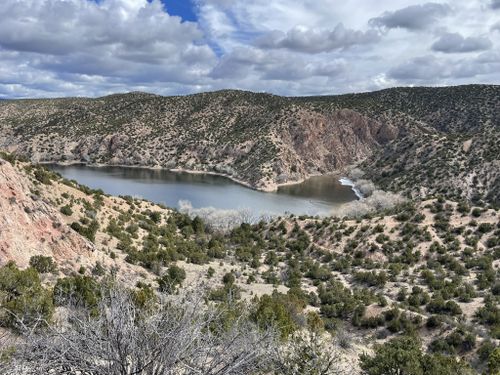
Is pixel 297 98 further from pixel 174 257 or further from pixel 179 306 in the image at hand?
pixel 179 306

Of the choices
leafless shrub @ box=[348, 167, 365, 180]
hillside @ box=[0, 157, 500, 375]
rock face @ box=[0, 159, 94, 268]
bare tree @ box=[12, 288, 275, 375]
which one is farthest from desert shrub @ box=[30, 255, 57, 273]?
leafless shrub @ box=[348, 167, 365, 180]

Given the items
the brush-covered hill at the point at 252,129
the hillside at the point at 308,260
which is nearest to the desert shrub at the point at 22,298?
the hillside at the point at 308,260

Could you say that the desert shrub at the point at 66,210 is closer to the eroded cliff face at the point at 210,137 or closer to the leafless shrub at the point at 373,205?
the leafless shrub at the point at 373,205

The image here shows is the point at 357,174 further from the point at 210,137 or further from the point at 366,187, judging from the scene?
the point at 210,137

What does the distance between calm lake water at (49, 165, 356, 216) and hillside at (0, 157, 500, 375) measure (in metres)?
28.5

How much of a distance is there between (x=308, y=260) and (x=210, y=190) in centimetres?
5762

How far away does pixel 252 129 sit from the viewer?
132 metres

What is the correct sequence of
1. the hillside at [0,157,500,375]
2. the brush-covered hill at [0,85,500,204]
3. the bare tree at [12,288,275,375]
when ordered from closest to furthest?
the bare tree at [12,288,275,375] < the hillside at [0,157,500,375] < the brush-covered hill at [0,85,500,204]

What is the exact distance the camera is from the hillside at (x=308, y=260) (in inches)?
815

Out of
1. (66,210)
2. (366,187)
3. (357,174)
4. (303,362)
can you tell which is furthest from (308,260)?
(357,174)

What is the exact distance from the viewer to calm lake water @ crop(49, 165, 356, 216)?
265 feet

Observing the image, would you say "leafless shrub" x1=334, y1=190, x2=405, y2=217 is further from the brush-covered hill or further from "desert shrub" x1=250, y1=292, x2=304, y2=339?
"desert shrub" x1=250, y1=292, x2=304, y2=339

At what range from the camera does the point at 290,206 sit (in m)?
83.6

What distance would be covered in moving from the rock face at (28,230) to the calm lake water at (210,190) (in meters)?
45.7
